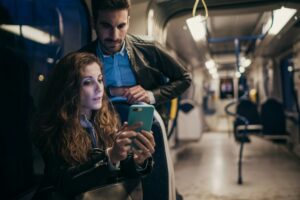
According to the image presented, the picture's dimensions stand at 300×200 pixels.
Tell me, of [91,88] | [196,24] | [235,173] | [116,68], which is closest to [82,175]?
[91,88]

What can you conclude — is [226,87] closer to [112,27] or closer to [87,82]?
[112,27]

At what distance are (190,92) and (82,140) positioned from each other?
9991 millimetres

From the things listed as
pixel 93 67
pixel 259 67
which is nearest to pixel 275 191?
pixel 93 67

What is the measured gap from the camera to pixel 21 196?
2.02m

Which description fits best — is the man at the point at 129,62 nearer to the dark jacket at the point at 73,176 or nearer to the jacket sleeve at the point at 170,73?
the jacket sleeve at the point at 170,73

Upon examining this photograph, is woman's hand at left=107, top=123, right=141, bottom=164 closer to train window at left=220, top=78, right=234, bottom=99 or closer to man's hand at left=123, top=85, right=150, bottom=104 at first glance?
man's hand at left=123, top=85, right=150, bottom=104

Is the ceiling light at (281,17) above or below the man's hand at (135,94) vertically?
above

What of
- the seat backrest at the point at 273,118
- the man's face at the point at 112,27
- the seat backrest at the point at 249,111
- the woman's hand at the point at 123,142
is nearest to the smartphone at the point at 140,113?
the woman's hand at the point at 123,142

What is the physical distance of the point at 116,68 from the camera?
1.88 m

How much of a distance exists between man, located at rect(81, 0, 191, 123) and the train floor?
2972 mm

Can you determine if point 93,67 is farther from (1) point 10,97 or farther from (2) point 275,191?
(2) point 275,191

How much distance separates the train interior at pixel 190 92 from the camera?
6.62ft

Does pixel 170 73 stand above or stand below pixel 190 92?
above

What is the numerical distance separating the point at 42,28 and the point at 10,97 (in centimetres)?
71
